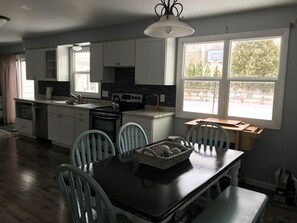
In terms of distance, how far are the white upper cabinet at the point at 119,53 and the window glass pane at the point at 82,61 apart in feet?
3.34

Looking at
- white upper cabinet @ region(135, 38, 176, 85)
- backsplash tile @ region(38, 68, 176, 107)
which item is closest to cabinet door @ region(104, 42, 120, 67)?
backsplash tile @ region(38, 68, 176, 107)

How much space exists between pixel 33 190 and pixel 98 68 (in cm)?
235

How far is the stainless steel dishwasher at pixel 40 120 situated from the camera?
16.9 feet

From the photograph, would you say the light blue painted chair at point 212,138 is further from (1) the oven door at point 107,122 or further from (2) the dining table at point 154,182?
(1) the oven door at point 107,122

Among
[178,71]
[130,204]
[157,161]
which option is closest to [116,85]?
[178,71]

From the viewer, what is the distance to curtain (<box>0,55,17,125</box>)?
276 inches

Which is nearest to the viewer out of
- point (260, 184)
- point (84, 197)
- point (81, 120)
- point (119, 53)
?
point (84, 197)

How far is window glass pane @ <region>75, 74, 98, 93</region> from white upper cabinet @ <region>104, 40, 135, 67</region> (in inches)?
36.8

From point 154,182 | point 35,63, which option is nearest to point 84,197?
point 154,182

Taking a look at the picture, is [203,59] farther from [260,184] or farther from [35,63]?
[35,63]

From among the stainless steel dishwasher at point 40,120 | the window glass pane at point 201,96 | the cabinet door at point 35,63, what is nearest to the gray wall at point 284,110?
the window glass pane at point 201,96

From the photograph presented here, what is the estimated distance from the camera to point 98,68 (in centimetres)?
452

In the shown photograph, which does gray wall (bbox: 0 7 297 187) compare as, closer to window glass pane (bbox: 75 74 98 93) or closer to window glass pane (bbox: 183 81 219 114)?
window glass pane (bbox: 183 81 219 114)

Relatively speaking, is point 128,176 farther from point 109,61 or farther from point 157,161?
point 109,61
